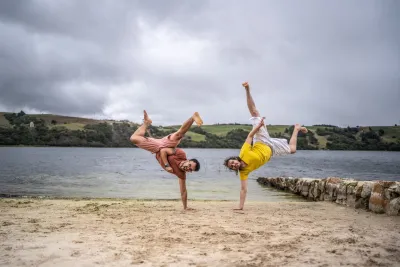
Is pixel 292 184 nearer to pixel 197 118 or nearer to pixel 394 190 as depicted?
pixel 394 190

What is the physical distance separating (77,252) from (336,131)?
435 ft

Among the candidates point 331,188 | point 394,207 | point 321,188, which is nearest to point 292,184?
point 321,188

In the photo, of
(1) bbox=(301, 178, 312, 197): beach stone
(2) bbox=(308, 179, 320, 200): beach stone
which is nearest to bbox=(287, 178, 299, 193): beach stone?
(1) bbox=(301, 178, 312, 197): beach stone

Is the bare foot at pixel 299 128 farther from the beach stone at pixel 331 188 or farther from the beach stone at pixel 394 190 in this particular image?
the beach stone at pixel 331 188

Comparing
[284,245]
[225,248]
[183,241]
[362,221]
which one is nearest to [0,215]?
[183,241]

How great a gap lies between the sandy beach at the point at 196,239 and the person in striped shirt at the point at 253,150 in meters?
1.25

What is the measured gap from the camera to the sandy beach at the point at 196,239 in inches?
189

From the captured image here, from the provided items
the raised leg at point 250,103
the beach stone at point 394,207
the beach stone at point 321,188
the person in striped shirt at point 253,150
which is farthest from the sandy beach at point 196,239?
the beach stone at point 321,188

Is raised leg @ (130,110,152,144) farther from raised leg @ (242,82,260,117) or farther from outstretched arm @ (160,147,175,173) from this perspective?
raised leg @ (242,82,260,117)

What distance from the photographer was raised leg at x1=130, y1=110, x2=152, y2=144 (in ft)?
29.9

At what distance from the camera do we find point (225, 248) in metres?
5.36

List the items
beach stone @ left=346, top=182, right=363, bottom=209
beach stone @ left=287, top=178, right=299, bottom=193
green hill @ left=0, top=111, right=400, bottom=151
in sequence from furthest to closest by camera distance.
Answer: green hill @ left=0, top=111, right=400, bottom=151 → beach stone @ left=287, top=178, right=299, bottom=193 → beach stone @ left=346, top=182, right=363, bottom=209

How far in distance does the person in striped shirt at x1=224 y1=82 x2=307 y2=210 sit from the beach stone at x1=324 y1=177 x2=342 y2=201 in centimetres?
340

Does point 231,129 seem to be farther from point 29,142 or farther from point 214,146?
point 29,142
